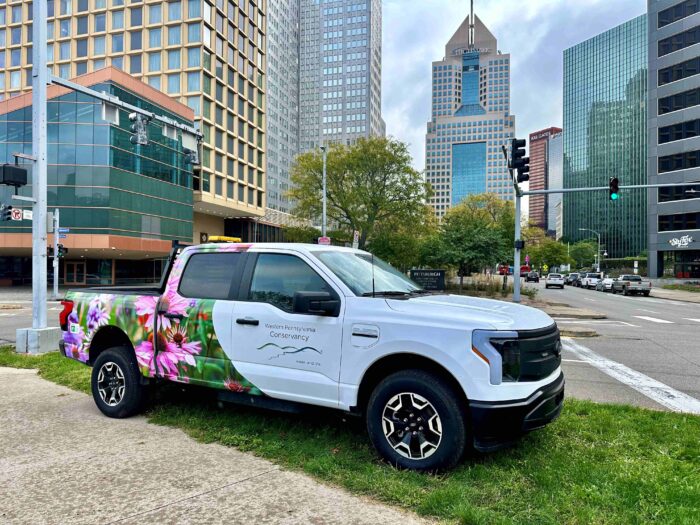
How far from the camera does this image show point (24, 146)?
138ft

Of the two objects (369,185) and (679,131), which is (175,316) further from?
(679,131)

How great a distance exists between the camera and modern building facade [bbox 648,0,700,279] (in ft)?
172

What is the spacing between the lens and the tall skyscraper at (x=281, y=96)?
133375 millimetres

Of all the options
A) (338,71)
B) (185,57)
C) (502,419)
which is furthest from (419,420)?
(338,71)

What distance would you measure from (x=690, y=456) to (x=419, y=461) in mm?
2425

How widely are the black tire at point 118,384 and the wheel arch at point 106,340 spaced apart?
0.19 meters

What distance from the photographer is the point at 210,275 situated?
4980 millimetres

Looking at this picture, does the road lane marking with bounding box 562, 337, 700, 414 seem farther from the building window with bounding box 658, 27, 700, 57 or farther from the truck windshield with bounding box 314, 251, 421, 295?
the building window with bounding box 658, 27, 700, 57

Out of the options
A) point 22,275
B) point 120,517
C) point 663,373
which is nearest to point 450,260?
point 663,373

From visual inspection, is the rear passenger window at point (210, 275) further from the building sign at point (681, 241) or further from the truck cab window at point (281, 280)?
the building sign at point (681, 241)

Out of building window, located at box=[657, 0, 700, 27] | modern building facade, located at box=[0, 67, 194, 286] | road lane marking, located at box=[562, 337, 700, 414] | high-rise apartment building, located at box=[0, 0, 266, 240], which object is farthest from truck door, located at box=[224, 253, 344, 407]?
building window, located at box=[657, 0, 700, 27]

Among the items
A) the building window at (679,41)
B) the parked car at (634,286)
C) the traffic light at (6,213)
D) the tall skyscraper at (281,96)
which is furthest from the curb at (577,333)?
the tall skyscraper at (281,96)

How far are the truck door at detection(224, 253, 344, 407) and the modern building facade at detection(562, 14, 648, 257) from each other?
125 metres

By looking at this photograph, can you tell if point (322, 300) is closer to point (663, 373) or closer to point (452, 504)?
point (452, 504)
